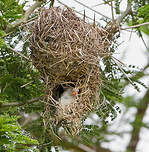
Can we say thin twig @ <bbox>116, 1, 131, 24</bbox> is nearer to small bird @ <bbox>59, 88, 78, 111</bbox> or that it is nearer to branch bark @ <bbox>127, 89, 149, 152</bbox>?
small bird @ <bbox>59, 88, 78, 111</bbox>

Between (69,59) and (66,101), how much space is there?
0.32 meters

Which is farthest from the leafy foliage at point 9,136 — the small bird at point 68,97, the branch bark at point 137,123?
the branch bark at point 137,123

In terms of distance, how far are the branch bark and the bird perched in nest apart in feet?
12.7

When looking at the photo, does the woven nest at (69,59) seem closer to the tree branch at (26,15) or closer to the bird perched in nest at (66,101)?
the bird perched in nest at (66,101)

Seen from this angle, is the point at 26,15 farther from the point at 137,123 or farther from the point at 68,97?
the point at 137,123

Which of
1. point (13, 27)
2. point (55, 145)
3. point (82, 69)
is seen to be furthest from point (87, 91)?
point (13, 27)

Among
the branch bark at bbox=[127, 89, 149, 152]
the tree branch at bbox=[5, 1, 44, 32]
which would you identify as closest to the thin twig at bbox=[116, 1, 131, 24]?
the tree branch at bbox=[5, 1, 44, 32]

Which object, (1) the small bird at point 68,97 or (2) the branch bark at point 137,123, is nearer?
(1) the small bird at point 68,97

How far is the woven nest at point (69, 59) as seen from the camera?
10.1 feet

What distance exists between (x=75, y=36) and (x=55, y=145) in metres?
0.95

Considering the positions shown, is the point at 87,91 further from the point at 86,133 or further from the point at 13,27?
the point at 13,27

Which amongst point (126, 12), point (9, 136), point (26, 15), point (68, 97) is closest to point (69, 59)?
point (68, 97)

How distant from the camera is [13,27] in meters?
3.62

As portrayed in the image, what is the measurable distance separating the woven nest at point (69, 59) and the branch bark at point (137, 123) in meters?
3.84
